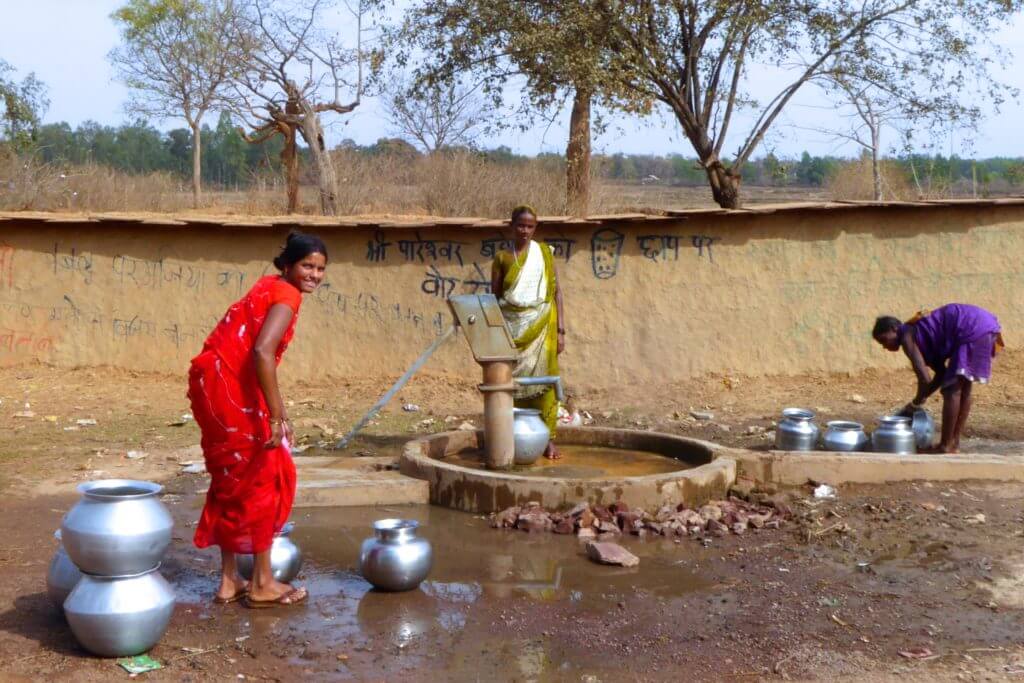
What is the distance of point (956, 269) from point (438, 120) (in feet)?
65.0

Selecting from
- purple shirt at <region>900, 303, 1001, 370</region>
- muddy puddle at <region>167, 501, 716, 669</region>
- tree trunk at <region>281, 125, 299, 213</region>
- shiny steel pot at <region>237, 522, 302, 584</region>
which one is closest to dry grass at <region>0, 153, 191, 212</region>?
tree trunk at <region>281, 125, 299, 213</region>

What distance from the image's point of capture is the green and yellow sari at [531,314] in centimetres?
715

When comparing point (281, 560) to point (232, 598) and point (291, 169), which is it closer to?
point (232, 598)

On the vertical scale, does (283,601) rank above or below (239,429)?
below

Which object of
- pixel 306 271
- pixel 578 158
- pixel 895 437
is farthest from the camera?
pixel 578 158

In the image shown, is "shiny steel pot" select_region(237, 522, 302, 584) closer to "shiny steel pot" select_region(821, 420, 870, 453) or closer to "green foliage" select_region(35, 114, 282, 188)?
"shiny steel pot" select_region(821, 420, 870, 453)

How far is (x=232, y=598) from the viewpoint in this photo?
15.2 feet

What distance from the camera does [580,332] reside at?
10070 millimetres

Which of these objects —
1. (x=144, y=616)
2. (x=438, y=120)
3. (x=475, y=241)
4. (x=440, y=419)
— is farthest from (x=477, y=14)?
(x=438, y=120)

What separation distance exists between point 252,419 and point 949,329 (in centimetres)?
469

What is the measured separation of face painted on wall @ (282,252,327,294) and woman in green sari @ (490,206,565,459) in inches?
105

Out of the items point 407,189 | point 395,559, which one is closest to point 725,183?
point 407,189

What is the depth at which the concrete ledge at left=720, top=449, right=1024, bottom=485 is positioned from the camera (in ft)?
21.8

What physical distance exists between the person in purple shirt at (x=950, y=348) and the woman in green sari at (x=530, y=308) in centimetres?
211
